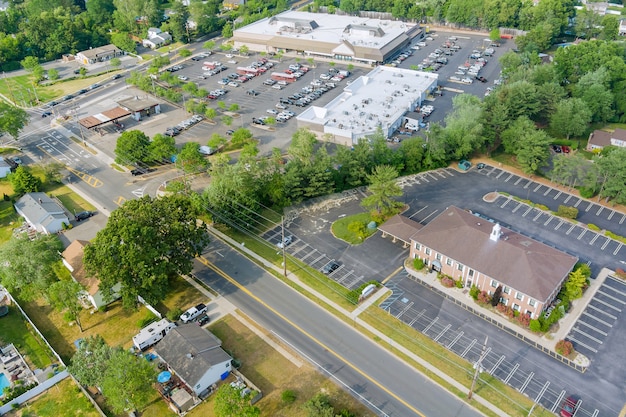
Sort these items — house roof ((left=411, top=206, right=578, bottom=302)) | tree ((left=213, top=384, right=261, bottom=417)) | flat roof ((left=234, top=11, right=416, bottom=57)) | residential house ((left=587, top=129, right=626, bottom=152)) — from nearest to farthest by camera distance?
tree ((left=213, top=384, right=261, bottom=417))
house roof ((left=411, top=206, right=578, bottom=302))
residential house ((left=587, top=129, right=626, bottom=152))
flat roof ((left=234, top=11, right=416, bottom=57))

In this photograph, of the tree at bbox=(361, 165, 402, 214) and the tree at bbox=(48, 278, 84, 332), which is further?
the tree at bbox=(361, 165, 402, 214)

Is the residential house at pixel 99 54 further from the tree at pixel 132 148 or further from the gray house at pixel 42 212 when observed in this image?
the gray house at pixel 42 212

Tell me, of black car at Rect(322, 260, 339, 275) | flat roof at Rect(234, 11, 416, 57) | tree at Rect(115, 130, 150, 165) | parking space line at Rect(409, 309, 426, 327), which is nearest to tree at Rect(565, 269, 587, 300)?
parking space line at Rect(409, 309, 426, 327)

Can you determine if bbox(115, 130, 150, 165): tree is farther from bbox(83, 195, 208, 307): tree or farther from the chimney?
the chimney

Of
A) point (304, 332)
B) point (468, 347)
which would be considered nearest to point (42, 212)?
point (304, 332)

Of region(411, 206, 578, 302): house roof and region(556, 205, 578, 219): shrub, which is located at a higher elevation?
region(411, 206, 578, 302): house roof

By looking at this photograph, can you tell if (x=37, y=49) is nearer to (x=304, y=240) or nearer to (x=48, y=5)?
(x=48, y=5)
